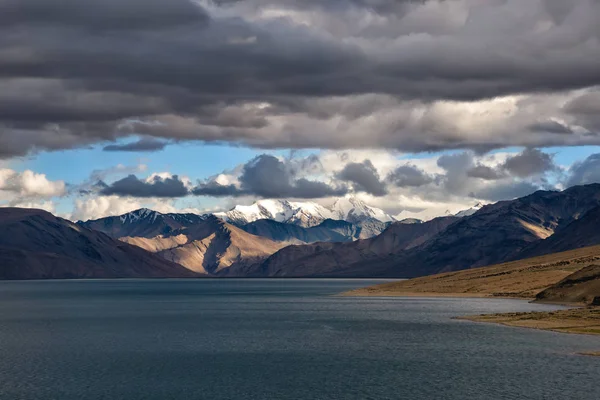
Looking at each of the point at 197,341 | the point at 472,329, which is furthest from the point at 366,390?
the point at 472,329

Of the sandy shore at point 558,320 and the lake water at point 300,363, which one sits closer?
the lake water at point 300,363

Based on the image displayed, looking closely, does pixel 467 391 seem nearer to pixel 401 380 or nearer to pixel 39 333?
pixel 401 380

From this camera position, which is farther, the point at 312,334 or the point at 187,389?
the point at 312,334

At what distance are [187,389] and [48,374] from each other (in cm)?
2108

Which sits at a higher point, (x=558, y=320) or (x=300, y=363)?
(x=558, y=320)

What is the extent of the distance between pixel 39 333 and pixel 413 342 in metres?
73.4

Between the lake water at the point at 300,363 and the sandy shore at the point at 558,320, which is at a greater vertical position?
the sandy shore at the point at 558,320

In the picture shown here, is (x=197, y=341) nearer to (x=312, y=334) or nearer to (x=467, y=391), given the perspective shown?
(x=312, y=334)

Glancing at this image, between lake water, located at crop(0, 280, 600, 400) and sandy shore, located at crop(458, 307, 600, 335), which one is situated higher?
sandy shore, located at crop(458, 307, 600, 335)

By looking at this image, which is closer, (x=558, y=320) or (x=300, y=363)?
(x=300, y=363)

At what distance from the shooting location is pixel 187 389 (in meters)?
92.1

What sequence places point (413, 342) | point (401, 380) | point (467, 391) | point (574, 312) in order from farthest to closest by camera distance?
point (574, 312) → point (413, 342) → point (401, 380) → point (467, 391)

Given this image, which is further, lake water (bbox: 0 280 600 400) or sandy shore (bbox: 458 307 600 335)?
sandy shore (bbox: 458 307 600 335)

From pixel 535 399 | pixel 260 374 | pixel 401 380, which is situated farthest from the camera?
pixel 260 374
